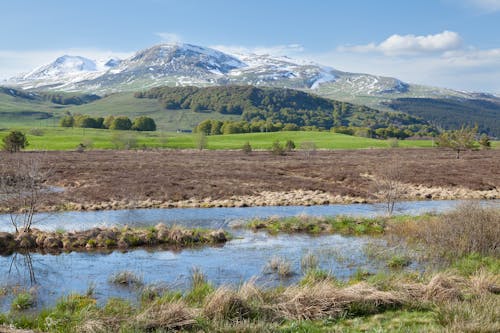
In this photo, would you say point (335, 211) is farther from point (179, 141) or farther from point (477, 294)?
point (179, 141)

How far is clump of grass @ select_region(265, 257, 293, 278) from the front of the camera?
21.6 meters

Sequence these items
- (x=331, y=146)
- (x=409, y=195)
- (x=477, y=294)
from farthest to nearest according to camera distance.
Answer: (x=331, y=146) < (x=409, y=195) < (x=477, y=294)

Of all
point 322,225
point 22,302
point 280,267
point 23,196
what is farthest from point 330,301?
point 23,196

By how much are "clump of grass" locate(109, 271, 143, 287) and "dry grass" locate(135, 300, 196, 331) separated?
6009 mm

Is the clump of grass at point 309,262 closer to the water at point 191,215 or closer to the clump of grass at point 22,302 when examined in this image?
the clump of grass at point 22,302

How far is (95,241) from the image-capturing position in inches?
1128

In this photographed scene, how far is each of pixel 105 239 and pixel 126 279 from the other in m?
8.97

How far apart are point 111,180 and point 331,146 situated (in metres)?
102

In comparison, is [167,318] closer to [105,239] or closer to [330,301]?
[330,301]

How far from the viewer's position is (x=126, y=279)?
67.3 ft

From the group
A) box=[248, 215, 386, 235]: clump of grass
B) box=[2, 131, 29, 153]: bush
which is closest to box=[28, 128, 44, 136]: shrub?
box=[2, 131, 29, 153]: bush

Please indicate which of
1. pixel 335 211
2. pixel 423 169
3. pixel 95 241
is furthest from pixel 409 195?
pixel 95 241

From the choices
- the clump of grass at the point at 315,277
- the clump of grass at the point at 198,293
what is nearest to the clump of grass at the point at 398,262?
the clump of grass at the point at 315,277

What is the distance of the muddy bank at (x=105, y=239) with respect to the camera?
92.0ft
